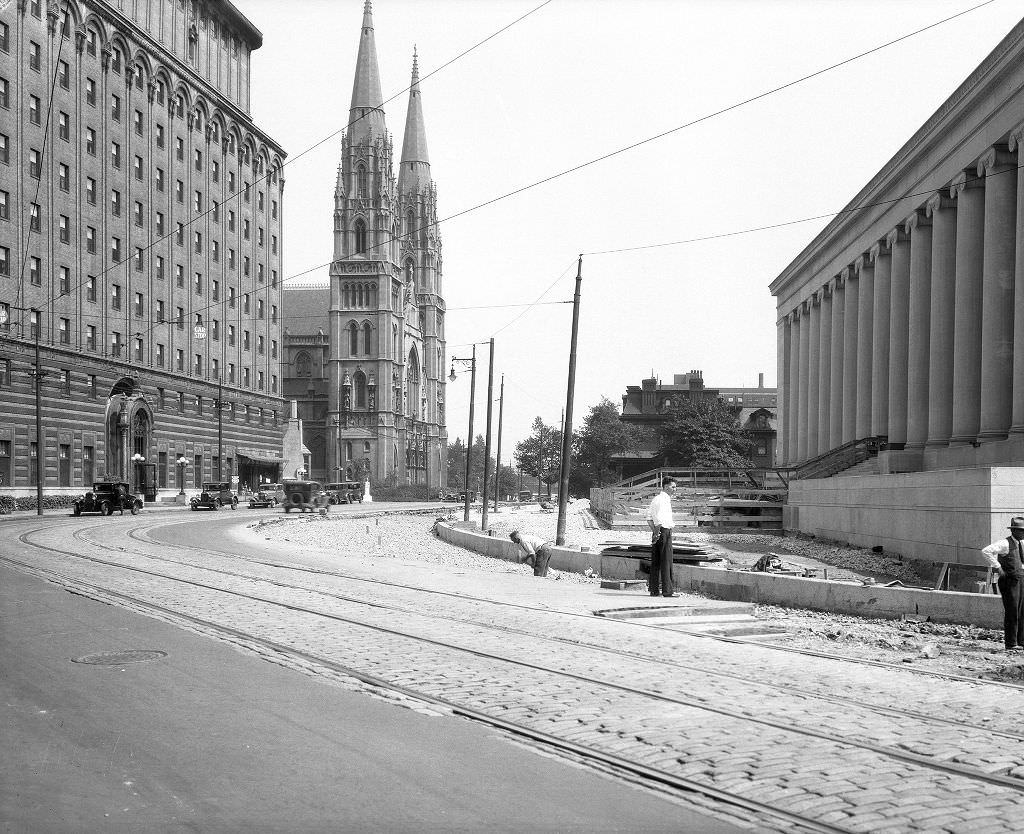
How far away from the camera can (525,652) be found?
11.4 m

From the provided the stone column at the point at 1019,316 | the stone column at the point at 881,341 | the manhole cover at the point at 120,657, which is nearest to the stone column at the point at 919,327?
the stone column at the point at 881,341

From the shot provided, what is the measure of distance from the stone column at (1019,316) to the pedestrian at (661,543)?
1680 cm

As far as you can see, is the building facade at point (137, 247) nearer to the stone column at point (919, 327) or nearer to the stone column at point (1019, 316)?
the stone column at point (919, 327)

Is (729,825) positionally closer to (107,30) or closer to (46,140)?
(46,140)

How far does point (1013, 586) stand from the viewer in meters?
13.0

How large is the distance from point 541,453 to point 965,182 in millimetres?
104954

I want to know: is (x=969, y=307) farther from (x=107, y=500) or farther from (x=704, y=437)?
(x=704, y=437)

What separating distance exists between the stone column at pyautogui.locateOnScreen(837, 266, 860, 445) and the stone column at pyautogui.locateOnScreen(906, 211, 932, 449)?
1090 centimetres

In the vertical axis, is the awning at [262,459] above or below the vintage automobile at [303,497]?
above

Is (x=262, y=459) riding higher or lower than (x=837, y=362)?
lower

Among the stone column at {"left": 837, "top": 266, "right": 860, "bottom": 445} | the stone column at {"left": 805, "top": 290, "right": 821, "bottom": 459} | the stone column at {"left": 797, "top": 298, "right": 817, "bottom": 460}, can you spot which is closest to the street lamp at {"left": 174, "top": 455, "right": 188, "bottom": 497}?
the stone column at {"left": 797, "top": 298, "right": 817, "bottom": 460}

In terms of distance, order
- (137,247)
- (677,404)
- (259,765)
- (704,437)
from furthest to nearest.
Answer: (677,404)
(704,437)
(137,247)
(259,765)

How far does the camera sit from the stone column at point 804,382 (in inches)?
2491

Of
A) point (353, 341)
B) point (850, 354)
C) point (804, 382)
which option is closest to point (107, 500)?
point (850, 354)
